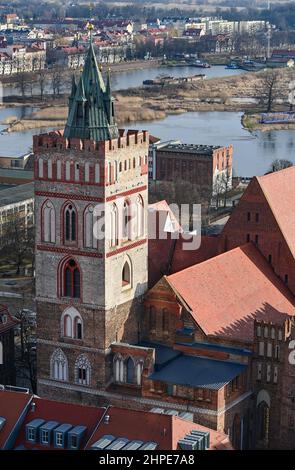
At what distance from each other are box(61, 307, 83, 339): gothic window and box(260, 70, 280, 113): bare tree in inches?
2764

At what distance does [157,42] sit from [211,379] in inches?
5213

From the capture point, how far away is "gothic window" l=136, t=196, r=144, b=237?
27547mm

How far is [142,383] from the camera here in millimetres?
26297

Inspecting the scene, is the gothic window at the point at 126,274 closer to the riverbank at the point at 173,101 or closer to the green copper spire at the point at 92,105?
the green copper spire at the point at 92,105

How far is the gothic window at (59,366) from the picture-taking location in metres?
27.4

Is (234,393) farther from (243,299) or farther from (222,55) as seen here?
(222,55)

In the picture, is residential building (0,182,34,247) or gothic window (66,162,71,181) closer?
gothic window (66,162,71,181)

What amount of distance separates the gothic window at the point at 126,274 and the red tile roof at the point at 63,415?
4772 mm

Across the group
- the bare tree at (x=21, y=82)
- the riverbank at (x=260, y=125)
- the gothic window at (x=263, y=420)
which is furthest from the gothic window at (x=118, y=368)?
the bare tree at (x=21, y=82)

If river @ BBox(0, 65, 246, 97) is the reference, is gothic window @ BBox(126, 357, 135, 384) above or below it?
above

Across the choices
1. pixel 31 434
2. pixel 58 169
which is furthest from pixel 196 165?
pixel 31 434

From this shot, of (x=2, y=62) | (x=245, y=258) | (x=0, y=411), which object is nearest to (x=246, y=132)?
(x=2, y=62)

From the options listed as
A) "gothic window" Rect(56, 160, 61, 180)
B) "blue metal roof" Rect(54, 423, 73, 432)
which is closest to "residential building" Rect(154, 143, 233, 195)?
"gothic window" Rect(56, 160, 61, 180)

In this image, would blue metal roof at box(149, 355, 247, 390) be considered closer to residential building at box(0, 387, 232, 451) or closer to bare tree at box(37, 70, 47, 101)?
residential building at box(0, 387, 232, 451)
